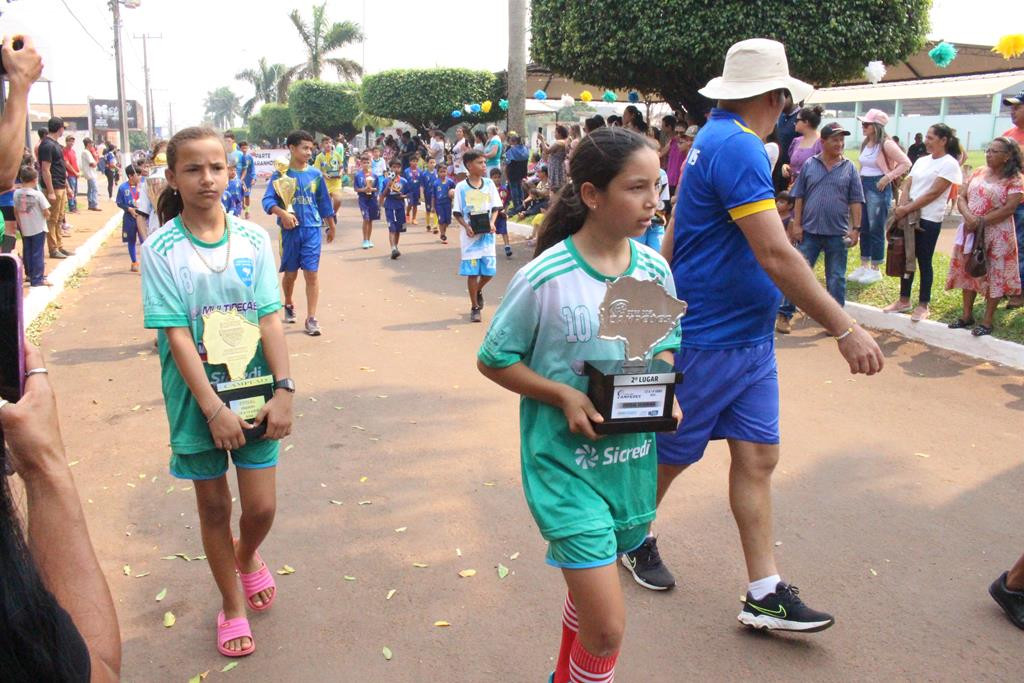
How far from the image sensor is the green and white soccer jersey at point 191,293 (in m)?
3.00

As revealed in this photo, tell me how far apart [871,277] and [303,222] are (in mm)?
6169

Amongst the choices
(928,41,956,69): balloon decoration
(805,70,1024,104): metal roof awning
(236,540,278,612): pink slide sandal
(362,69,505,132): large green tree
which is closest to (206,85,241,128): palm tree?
(362,69,505,132): large green tree

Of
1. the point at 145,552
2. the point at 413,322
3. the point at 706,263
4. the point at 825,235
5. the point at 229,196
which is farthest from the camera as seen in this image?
the point at 229,196

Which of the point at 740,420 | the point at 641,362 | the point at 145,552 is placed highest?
the point at 641,362

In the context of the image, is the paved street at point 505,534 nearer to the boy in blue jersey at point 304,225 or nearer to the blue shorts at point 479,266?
the boy in blue jersey at point 304,225

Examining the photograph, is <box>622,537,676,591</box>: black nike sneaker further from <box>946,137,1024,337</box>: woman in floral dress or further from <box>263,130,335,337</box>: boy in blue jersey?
<box>263,130,335,337</box>: boy in blue jersey

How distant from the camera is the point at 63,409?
20.8ft

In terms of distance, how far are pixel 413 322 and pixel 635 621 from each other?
20.0 feet

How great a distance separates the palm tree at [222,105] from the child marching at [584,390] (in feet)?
461

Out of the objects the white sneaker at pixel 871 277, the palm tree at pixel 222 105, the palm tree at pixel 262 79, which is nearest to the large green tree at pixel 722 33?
the white sneaker at pixel 871 277

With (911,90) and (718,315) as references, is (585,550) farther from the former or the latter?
(911,90)

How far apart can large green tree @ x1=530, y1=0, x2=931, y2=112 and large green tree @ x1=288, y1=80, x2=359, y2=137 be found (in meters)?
35.8

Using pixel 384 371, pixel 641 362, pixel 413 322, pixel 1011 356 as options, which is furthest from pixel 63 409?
pixel 1011 356

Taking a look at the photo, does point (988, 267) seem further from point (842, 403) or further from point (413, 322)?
point (413, 322)
